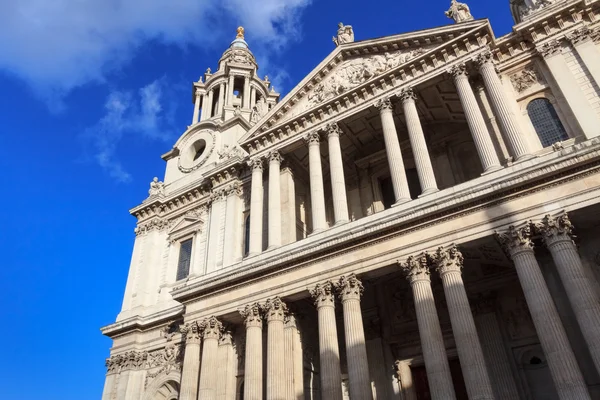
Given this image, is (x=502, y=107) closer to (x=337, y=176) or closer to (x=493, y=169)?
(x=493, y=169)

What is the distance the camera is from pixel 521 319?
60.0ft

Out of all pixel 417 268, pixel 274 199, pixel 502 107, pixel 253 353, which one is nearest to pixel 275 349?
pixel 253 353

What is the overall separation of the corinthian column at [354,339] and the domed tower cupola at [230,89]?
20652mm

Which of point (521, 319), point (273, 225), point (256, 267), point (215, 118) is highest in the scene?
point (215, 118)

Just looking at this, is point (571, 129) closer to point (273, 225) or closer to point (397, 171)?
point (397, 171)

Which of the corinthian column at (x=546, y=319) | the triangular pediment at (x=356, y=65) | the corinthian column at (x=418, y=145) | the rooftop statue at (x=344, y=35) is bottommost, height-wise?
the corinthian column at (x=546, y=319)

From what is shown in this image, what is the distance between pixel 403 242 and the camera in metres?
17.3

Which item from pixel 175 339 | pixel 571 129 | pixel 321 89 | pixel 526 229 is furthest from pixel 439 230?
pixel 175 339

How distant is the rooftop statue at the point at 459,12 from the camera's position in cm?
2244

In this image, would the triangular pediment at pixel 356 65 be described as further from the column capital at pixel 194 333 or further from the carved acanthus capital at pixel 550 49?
the column capital at pixel 194 333

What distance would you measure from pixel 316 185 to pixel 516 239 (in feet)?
30.7

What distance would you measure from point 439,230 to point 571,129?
6924mm

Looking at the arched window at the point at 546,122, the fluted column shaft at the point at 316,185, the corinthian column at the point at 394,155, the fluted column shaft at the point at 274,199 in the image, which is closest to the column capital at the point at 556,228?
the corinthian column at the point at 394,155

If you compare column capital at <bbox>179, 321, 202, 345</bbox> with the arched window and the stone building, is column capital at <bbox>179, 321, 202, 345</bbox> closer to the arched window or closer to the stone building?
the stone building
